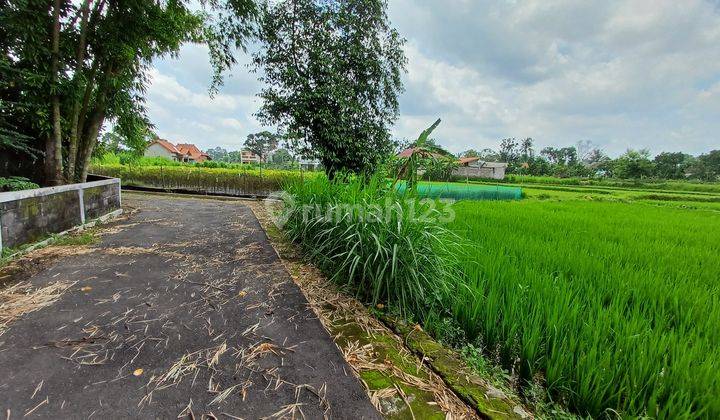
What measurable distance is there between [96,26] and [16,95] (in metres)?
1.53

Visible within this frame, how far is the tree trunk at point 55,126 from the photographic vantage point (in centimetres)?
368

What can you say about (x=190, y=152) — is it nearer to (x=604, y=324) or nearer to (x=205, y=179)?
(x=205, y=179)

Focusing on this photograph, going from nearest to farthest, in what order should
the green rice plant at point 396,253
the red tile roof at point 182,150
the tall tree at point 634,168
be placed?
the green rice plant at point 396,253 → the tall tree at point 634,168 → the red tile roof at point 182,150

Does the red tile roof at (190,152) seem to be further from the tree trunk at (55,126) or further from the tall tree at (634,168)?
the tall tree at (634,168)

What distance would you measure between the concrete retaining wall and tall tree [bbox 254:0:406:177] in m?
3.03

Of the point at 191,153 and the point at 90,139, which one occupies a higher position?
the point at 191,153

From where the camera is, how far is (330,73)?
183 inches

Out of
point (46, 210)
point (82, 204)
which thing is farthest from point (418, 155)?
point (82, 204)

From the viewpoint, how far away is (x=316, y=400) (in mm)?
1191

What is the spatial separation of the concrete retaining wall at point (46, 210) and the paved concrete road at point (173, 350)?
0.71 meters

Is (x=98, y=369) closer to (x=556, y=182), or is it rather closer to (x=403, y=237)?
(x=403, y=237)

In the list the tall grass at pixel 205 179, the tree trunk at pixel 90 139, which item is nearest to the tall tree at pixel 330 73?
the tree trunk at pixel 90 139

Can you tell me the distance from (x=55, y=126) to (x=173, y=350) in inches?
186

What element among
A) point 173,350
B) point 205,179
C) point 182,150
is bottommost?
point 173,350
